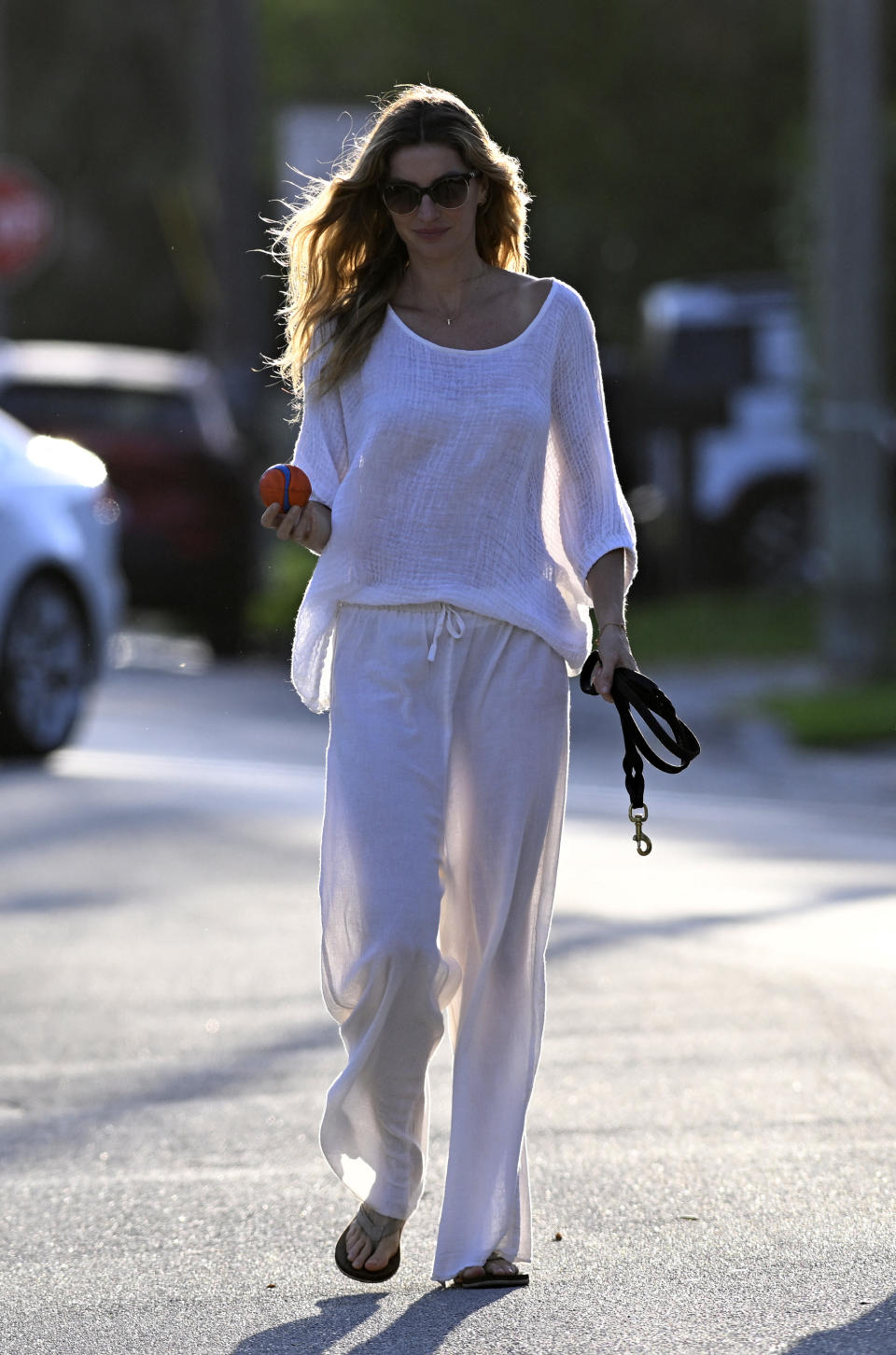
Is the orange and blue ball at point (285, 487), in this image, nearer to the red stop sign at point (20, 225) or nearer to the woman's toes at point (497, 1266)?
the woman's toes at point (497, 1266)

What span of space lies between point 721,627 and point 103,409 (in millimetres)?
3983

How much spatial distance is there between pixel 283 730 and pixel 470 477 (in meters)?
8.12

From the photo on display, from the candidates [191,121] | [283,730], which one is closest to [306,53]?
[191,121]

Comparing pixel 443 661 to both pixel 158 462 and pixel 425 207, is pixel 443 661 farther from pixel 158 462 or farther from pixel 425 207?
pixel 158 462

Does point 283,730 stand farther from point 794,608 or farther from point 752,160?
point 752,160

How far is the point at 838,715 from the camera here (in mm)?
12031

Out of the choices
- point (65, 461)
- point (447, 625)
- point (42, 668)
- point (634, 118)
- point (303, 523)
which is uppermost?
point (634, 118)

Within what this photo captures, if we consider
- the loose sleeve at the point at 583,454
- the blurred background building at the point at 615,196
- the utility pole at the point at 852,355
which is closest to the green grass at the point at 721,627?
the blurred background building at the point at 615,196

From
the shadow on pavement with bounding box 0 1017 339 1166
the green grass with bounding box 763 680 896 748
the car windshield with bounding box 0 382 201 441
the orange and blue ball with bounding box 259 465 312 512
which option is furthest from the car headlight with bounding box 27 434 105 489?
the orange and blue ball with bounding box 259 465 312 512

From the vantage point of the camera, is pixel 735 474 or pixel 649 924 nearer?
pixel 649 924

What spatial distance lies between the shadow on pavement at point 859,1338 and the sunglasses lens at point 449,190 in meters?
1.82

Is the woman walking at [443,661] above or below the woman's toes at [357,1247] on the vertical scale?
above

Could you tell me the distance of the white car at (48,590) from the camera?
417 inches

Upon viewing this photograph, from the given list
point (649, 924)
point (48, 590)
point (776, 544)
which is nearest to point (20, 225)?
point (776, 544)
